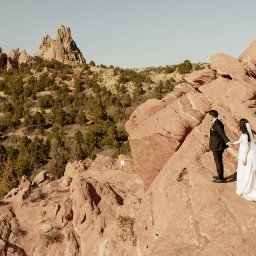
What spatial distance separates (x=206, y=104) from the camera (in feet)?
42.0

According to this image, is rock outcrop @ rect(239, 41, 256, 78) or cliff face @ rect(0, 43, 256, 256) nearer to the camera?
cliff face @ rect(0, 43, 256, 256)

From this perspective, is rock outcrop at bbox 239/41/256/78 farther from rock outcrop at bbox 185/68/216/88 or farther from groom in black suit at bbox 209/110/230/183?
groom in black suit at bbox 209/110/230/183

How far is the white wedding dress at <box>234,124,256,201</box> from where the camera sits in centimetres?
862

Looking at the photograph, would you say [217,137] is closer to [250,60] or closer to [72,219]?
[250,60]

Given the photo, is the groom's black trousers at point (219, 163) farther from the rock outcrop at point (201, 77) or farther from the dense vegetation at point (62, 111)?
the dense vegetation at point (62, 111)

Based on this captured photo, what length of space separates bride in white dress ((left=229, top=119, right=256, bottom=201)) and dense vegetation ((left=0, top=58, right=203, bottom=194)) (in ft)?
89.1

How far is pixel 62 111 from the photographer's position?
58000 mm

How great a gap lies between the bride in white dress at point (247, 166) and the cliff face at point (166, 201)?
30 centimetres

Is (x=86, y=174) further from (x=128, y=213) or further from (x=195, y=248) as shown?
(x=195, y=248)

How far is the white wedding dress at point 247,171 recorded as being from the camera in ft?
28.3

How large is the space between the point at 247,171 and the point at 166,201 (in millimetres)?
2820

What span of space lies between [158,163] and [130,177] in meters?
8.59

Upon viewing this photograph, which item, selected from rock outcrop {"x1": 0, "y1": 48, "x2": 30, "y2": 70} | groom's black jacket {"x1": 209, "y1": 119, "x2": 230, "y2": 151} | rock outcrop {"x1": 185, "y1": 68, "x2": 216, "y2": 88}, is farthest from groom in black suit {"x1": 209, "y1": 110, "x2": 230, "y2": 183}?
rock outcrop {"x1": 0, "y1": 48, "x2": 30, "y2": 70}

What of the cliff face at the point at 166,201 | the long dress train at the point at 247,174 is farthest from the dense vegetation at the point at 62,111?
the long dress train at the point at 247,174
